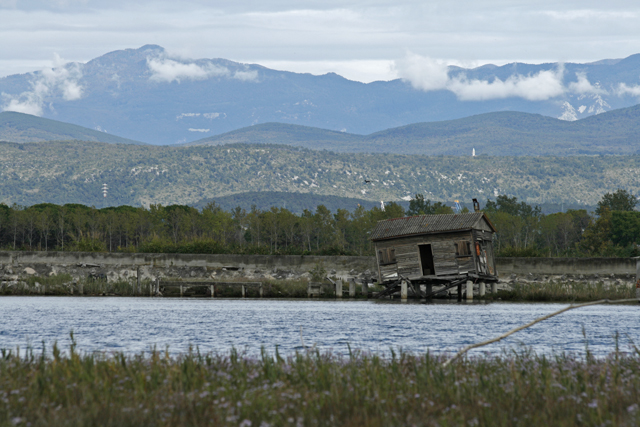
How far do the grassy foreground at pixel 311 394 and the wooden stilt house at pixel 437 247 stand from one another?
37.4 meters

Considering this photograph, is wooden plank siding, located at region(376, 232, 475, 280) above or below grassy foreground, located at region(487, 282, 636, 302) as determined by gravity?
above

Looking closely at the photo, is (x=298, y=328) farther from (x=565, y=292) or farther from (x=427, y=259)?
(x=427, y=259)

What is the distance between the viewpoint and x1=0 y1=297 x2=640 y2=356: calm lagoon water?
23.5 metres

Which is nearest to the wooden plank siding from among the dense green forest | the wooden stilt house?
the wooden stilt house

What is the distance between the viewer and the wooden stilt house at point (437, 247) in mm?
52188

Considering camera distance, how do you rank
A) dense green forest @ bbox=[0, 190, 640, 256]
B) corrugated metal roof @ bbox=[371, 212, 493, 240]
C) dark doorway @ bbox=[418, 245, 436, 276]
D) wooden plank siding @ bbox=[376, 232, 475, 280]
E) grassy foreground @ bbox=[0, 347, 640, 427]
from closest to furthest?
grassy foreground @ bbox=[0, 347, 640, 427] < corrugated metal roof @ bbox=[371, 212, 493, 240] < wooden plank siding @ bbox=[376, 232, 475, 280] < dark doorway @ bbox=[418, 245, 436, 276] < dense green forest @ bbox=[0, 190, 640, 256]

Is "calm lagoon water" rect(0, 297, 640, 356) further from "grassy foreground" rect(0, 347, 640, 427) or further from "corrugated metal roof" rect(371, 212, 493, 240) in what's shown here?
"corrugated metal roof" rect(371, 212, 493, 240)

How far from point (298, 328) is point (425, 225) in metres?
24.6

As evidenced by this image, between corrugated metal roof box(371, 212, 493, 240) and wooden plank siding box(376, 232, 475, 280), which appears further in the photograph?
wooden plank siding box(376, 232, 475, 280)

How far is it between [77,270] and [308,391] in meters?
54.2

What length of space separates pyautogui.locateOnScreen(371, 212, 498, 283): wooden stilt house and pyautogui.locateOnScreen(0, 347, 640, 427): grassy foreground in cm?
3735

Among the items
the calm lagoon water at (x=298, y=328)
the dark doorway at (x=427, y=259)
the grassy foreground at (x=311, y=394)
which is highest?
the dark doorway at (x=427, y=259)

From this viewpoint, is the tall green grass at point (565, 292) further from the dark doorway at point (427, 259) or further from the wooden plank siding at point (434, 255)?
the wooden plank siding at point (434, 255)

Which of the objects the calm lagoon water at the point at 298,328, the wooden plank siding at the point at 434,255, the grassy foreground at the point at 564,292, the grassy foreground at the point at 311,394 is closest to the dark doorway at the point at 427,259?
the wooden plank siding at the point at 434,255
